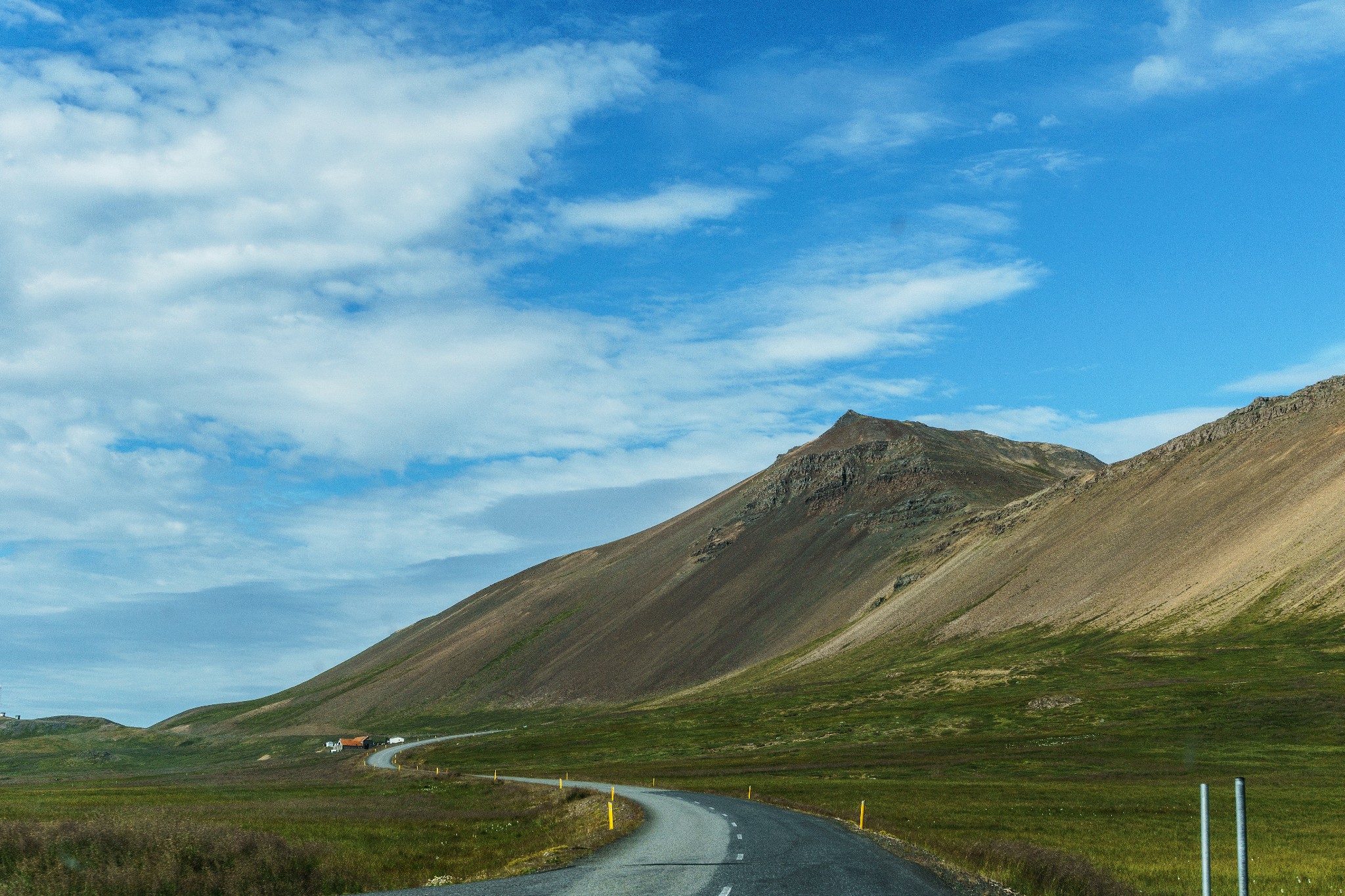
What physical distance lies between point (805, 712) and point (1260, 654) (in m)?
55.7

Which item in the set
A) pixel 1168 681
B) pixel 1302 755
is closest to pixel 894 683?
pixel 1168 681

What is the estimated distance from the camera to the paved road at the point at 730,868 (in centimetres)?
2039

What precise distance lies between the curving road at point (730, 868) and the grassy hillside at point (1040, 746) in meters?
2.99

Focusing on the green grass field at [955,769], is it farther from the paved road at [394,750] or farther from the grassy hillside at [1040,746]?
the paved road at [394,750]

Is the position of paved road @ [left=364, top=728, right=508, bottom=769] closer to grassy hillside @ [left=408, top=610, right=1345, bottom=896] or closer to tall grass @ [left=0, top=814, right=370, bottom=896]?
grassy hillside @ [left=408, top=610, right=1345, bottom=896]

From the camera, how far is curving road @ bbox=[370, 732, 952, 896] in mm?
20406

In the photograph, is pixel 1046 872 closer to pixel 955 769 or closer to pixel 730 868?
pixel 730 868

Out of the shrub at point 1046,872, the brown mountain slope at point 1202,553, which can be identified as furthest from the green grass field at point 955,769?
the brown mountain slope at point 1202,553

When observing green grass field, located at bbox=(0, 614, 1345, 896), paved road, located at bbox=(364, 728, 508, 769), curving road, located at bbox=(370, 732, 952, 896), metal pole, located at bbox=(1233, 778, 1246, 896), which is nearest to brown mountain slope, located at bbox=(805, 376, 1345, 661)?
green grass field, located at bbox=(0, 614, 1345, 896)

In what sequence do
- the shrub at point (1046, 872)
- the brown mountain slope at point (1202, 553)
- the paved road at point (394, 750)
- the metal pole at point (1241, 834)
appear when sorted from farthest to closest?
the brown mountain slope at point (1202, 553) < the paved road at point (394, 750) < the shrub at point (1046, 872) < the metal pole at point (1241, 834)

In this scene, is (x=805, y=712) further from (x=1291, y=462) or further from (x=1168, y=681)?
(x=1291, y=462)

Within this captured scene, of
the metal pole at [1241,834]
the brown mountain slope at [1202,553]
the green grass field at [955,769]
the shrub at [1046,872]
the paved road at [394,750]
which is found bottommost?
the paved road at [394,750]

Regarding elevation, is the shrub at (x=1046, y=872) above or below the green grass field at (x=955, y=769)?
above

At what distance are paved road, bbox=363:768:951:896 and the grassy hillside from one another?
118 inches
